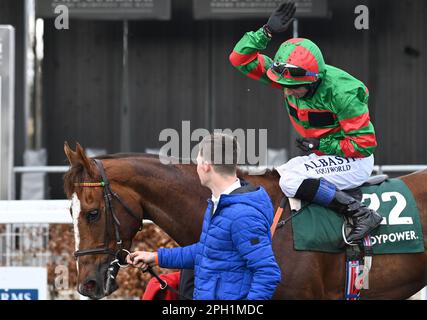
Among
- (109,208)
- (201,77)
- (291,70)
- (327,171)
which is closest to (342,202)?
(327,171)

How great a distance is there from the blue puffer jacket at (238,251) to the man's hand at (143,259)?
0.30 meters

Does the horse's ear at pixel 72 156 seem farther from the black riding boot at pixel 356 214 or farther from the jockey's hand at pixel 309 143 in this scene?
the black riding boot at pixel 356 214

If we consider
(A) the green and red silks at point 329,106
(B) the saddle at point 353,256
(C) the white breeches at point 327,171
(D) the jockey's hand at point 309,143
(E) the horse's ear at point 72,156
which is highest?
(A) the green and red silks at point 329,106

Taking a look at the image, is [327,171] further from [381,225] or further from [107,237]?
[107,237]

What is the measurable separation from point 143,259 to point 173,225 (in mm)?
525

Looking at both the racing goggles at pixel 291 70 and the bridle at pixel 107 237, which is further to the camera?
the racing goggles at pixel 291 70

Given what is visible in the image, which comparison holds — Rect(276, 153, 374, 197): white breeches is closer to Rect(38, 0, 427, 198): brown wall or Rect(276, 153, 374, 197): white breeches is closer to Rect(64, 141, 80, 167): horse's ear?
Rect(64, 141, 80, 167): horse's ear

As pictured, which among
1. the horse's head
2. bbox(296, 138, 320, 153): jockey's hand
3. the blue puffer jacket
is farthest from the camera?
bbox(296, 138, 320, 153): jockey's hand

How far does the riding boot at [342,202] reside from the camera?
165 inches

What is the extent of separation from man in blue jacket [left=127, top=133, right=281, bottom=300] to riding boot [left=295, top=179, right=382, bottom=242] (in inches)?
32.1

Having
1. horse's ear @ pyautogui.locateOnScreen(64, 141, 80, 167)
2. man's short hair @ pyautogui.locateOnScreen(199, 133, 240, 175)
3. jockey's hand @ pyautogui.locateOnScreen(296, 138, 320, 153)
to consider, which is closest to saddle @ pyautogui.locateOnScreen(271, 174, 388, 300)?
jockey's hand @ pyautogui.locateOnScreen(296, 138, 320, 153)

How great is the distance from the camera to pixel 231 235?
11.0ft

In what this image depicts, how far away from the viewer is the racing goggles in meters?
4.20

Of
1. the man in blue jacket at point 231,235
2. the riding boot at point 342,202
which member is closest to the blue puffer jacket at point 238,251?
the man in blue jacket at point 231,235
